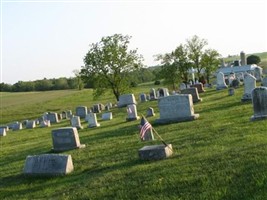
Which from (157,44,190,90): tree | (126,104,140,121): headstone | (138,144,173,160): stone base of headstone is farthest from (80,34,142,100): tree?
(138,144,173,160): stone base of headstone

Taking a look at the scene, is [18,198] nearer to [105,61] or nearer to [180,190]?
[180,190]

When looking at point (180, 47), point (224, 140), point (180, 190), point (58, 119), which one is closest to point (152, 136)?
point (224, 140)

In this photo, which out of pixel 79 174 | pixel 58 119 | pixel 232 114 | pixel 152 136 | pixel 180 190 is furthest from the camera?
pixel 58 119

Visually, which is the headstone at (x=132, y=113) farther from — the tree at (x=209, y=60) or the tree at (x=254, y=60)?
the tree at (x=254, y=60)

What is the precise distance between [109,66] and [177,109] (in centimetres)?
2738

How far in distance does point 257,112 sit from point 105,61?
31185 mm

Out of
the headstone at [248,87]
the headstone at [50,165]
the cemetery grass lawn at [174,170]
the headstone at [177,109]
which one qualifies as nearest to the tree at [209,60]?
the headstone at [248,87]

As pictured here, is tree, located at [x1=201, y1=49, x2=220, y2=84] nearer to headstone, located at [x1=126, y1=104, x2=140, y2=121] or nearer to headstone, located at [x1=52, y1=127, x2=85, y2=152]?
headstone, located at [x1=126, y1=104, x2=140, y2=121]

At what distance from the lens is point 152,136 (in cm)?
1389

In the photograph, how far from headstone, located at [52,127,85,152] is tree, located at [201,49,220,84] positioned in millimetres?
40058

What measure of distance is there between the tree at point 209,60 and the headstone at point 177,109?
36.0 meters

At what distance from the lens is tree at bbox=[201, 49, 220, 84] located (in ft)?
175

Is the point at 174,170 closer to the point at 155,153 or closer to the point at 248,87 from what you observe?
the point at 155,153

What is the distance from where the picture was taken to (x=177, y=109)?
59.4 feet
